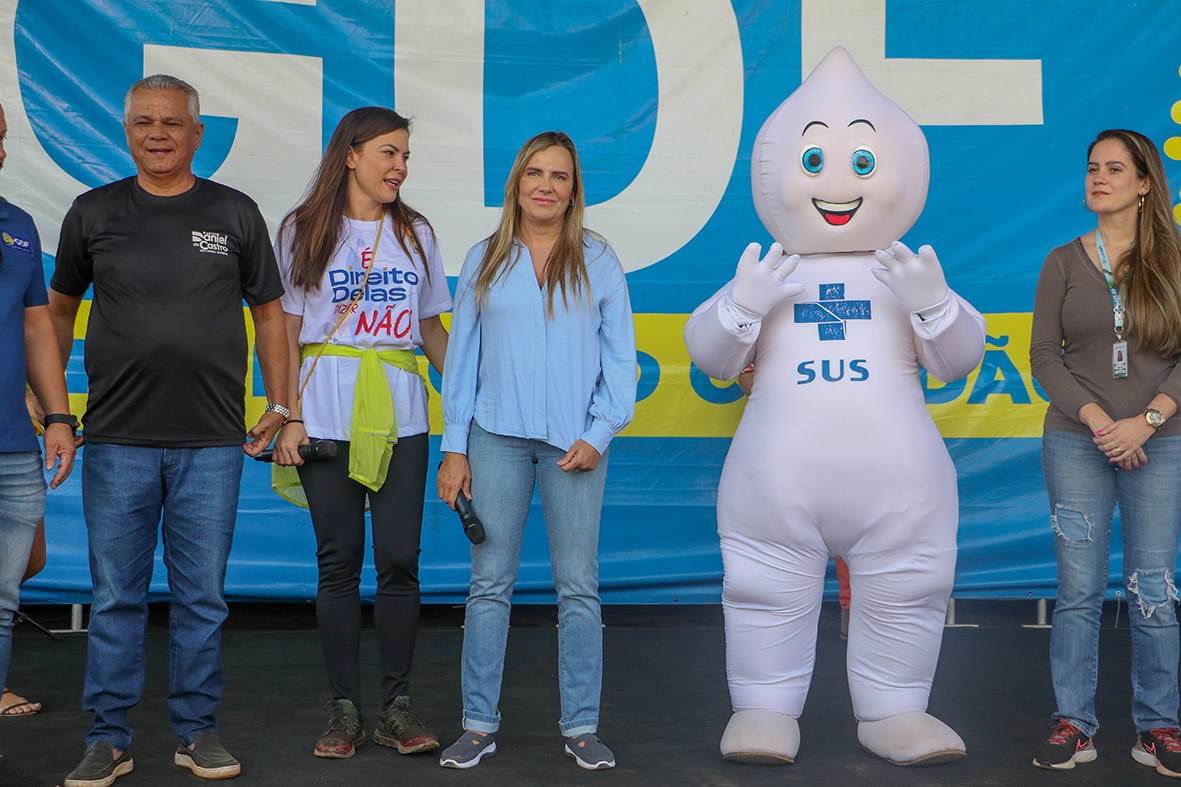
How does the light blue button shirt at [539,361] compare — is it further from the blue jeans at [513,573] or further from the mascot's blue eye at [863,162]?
the mascot's blue eye at [863,162]

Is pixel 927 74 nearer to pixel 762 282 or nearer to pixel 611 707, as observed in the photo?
pixel 762 282

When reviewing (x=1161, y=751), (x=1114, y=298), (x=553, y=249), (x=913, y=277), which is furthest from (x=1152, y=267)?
(x=553, y=249)

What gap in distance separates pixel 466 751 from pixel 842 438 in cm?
120

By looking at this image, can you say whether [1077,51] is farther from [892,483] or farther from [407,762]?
[407,762]

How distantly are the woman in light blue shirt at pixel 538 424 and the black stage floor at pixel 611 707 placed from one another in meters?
0.23

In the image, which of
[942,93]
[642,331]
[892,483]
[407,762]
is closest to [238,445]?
[407,762]

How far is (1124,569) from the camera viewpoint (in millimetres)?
2576

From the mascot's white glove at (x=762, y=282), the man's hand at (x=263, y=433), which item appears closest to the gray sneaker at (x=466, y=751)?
the man's hand at (x=263, y=433)

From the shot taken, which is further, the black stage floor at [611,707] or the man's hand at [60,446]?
the black stage floor at [611,707]

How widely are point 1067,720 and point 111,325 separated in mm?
2521

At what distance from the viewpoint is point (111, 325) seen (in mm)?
2354

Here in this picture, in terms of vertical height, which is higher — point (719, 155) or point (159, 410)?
point (719, 155)

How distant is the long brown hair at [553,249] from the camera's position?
2.56 meters

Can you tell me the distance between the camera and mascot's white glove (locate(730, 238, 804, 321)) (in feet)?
8.19
